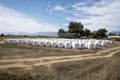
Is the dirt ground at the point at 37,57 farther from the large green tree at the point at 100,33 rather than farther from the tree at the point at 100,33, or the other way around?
the large green tree at the point at 100,33

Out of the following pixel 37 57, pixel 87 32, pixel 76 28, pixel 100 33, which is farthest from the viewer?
pixel 87 32

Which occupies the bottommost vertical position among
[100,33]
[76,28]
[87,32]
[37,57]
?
[37,57]

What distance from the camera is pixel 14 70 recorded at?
17781mm

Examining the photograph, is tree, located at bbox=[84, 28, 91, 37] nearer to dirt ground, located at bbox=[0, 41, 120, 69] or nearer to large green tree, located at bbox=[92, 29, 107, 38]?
large green tree, located at bbox=[92, 29, 107, 38]

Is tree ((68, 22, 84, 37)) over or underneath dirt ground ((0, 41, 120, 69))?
over

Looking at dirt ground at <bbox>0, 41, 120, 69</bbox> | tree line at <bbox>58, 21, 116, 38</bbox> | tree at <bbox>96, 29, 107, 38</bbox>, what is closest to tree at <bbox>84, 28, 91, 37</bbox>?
tree line at <bbox>58, 21, 116, 38</bbox>

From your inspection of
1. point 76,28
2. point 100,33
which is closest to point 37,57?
point 100,33

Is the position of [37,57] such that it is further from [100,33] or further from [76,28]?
[76,28]

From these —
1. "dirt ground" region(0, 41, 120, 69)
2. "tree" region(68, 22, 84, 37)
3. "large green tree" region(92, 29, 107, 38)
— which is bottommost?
"dirt ground" region(0, 41, 120, 69)

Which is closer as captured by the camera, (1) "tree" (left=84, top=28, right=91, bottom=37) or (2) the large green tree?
(2) the large green tree

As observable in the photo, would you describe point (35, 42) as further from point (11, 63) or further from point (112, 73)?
point (112, 73)

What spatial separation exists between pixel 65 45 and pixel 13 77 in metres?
26.9

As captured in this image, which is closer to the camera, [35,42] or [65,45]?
[65,45]

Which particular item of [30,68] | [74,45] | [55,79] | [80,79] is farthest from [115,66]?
[74,45]
